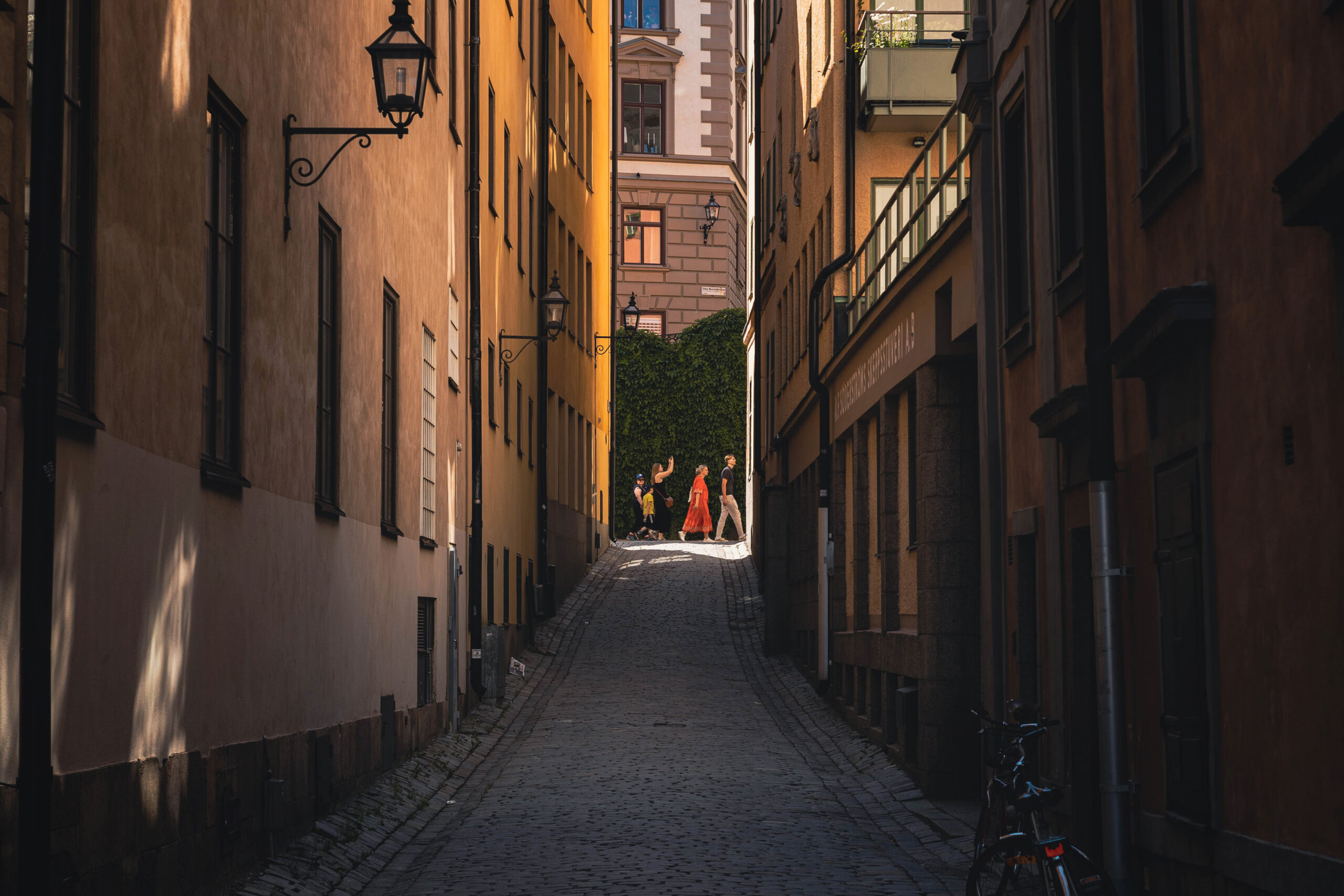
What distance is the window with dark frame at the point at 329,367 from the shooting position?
12859 millimetres

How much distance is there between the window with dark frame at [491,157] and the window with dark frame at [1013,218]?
464 inches

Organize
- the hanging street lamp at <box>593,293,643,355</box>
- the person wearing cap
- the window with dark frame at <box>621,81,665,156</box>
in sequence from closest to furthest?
the hanging street lamp at <box>593,293,643,355</box>, the person wearing cap, the window with dark frame at <box>621,81,665,156</box>

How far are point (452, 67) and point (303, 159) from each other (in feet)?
31.7

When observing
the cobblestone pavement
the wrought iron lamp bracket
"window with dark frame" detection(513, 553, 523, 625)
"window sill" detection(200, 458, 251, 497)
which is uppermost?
the wrought iron lamp bracket

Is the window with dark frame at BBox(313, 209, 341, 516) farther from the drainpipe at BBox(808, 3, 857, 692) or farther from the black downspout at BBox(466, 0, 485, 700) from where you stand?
the drainpipe at BBox(808, 3, 857, 692)

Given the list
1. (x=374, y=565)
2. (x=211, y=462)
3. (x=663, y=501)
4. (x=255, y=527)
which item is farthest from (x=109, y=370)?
(x=663, y=501)

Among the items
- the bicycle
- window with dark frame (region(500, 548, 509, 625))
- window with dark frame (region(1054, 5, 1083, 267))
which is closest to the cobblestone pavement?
window with dark frame (region(500, 548, 509, 625))

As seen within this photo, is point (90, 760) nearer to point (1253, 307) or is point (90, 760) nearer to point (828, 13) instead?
point (1253, 307)

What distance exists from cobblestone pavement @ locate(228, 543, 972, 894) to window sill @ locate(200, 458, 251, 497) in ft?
7.20

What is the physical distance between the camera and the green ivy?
50.8m

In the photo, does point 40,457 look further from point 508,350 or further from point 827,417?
point 508,350

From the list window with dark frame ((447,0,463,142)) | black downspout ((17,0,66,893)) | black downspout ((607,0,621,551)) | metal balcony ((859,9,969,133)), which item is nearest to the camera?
black downspout ((17,0,66,893))

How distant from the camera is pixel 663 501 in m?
45.9

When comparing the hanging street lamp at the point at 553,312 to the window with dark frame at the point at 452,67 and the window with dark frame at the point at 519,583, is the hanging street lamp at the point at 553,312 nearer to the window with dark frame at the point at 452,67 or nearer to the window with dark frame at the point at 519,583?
the window with dark frame at the point at 519,583
